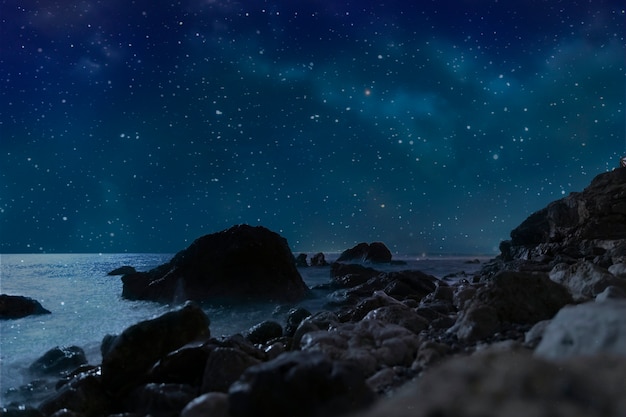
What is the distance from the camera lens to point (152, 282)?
21516mm

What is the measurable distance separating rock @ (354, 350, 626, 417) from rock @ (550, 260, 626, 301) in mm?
3522

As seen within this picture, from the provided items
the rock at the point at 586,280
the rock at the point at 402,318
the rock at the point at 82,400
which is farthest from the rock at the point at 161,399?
the rock at the point at 586,280

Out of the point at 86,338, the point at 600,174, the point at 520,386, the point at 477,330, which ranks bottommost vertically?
the point at 86,338

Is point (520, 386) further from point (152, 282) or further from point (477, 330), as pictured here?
point (152, 282)

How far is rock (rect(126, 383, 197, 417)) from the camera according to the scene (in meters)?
4.61

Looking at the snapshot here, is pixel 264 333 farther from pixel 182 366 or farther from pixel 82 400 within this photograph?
pixel 82 400

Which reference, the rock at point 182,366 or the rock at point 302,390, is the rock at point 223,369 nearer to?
the rock at point 182,366

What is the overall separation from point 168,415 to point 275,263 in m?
15.4

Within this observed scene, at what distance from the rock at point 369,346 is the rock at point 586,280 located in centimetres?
243

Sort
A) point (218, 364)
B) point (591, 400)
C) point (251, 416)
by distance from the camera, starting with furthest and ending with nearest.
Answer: point (218, 364) → point (251, 416) → point (591, 400)

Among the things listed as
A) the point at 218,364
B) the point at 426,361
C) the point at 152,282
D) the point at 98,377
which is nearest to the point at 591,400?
the point at 426,361

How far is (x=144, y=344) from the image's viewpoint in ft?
20.5

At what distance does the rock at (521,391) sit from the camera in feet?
6.68

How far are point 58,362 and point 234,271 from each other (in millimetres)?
10537
